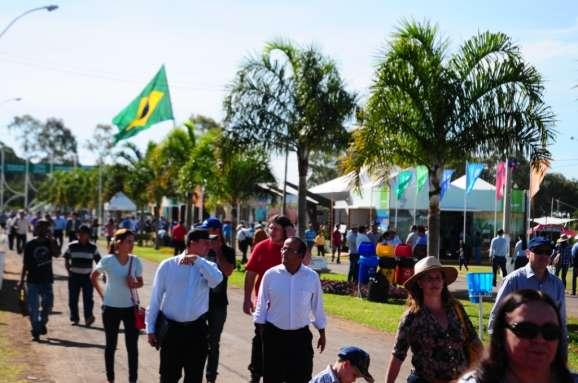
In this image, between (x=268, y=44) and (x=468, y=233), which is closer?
(x=268, y=44)

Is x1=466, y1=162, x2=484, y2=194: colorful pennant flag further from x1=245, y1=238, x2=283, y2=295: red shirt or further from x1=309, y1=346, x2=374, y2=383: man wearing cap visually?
x1=309, y1=346, x2=374, y2=383: man wearing cap

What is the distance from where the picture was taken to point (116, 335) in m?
9.91

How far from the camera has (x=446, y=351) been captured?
6027mm

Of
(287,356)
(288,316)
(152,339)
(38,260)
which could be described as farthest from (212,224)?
(38,260)

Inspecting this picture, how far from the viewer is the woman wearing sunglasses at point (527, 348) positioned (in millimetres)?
3043

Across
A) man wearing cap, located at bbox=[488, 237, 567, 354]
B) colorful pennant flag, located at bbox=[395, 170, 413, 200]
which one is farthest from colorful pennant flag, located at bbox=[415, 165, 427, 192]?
man wearing cap, located at bbox=[488, 237, 567, 354]

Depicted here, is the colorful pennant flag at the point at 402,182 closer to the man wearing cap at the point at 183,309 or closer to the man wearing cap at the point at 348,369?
the man wearing cap at the point at 183,309

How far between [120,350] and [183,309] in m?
5.18

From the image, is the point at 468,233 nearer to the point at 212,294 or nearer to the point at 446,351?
the point at 212,294

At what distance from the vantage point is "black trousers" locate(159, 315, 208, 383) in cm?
798

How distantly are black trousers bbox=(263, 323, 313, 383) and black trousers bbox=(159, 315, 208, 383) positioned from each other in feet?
2.02

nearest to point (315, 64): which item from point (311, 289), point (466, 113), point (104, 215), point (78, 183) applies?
point (466, 113)

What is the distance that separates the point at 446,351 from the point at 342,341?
837 centimetres

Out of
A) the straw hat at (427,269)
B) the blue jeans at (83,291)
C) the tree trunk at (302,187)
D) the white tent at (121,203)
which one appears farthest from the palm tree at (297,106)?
the white tent at (121,203)
